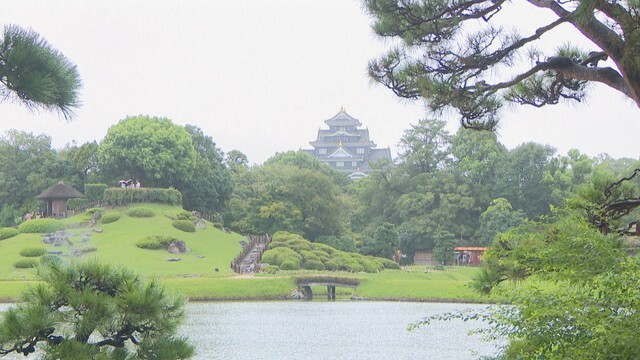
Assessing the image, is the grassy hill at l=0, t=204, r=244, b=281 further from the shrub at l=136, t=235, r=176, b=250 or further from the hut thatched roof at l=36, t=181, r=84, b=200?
the hut thatched roof at l=36, t=181, r=84, b=200

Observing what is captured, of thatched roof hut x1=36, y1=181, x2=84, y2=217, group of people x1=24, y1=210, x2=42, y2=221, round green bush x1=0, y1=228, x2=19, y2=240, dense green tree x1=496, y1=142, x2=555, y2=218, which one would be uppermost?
dense green tree x1=496, y1=142, x2=555, y2=218

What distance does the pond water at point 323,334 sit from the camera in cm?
1694

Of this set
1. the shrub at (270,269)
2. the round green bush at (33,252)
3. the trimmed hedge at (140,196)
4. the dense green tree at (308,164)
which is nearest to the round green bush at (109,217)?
the trimmed hedge at (140,196)

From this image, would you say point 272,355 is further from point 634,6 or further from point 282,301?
point 282,301

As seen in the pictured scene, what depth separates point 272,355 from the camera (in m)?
16.6

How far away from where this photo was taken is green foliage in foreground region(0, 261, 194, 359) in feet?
23.8

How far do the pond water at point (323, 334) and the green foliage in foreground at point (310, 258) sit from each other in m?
9.11

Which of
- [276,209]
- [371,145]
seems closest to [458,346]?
[276,209]

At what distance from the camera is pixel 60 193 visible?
45.9 meters

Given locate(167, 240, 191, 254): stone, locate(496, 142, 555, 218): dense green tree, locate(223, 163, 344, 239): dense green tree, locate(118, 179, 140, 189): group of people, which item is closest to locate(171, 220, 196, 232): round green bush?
locate(167, 240, 191, 254): stone

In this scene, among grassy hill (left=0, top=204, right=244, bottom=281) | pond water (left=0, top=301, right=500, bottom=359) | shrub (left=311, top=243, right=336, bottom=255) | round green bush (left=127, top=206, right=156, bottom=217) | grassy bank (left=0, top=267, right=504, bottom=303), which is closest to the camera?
pond water (left=0, top=301, right=500, bottom=359)

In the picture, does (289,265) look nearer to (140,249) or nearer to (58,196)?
(140,249)

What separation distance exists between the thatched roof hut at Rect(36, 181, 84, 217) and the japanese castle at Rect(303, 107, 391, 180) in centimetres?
4494

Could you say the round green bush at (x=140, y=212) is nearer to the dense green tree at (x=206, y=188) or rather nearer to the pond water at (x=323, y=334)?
the dense green tree at (x=206, y=188)
